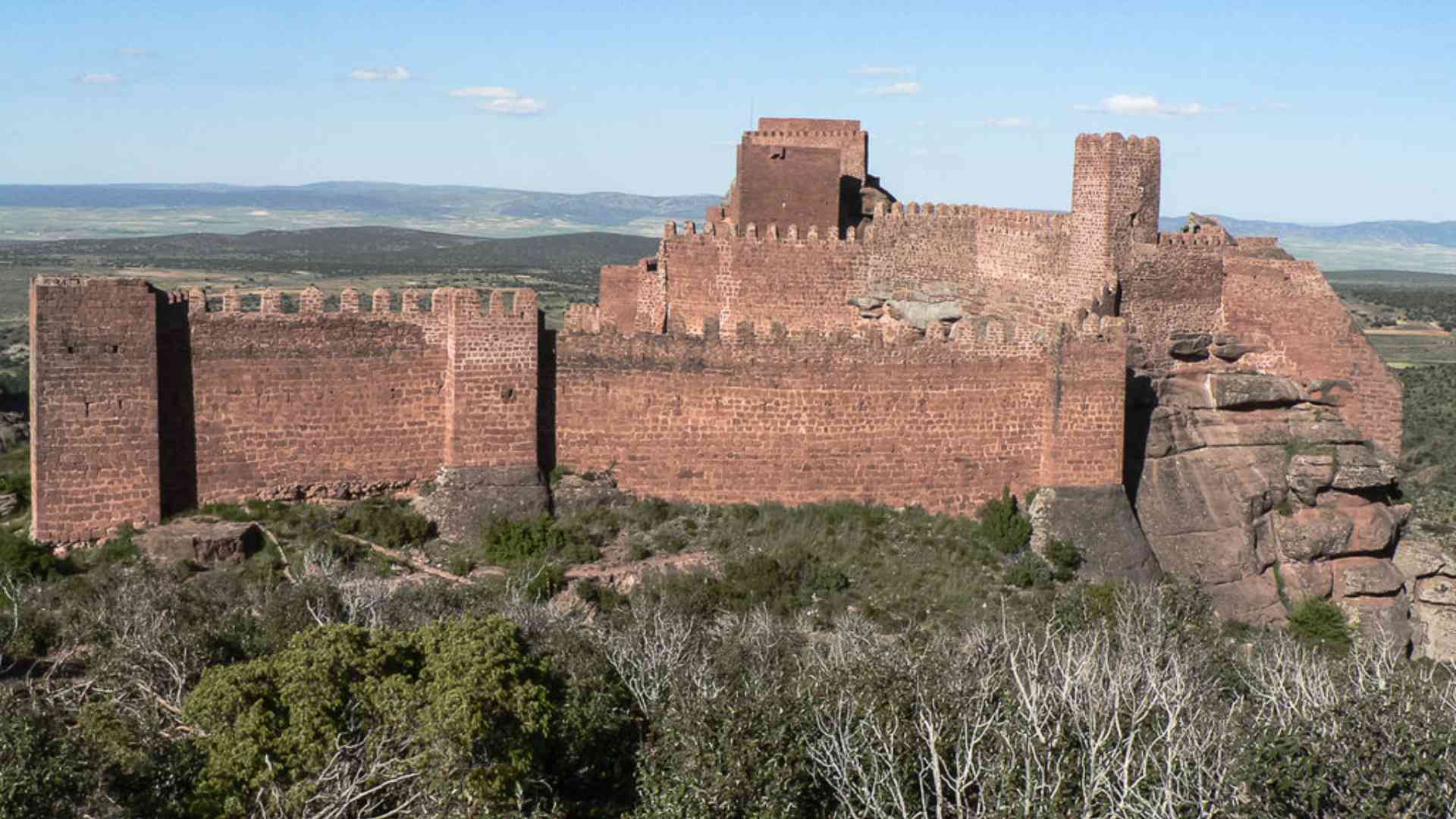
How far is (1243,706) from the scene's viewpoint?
17641mm

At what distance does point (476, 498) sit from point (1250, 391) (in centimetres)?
1300

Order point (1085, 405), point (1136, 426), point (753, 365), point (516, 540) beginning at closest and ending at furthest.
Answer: point (516, 540) → point (753, 365) → point (1085, 405) → point (1136, 426)

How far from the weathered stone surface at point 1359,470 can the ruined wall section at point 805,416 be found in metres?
5.76

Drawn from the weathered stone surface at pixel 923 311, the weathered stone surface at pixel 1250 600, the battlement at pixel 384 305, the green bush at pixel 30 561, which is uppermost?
the battlement at pixel 384 305

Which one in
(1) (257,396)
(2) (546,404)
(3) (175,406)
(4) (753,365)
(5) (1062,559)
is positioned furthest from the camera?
(4) (753,365)

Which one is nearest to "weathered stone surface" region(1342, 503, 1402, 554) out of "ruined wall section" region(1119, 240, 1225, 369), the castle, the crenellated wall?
the castle

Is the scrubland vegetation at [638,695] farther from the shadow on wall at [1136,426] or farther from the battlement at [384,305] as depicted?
the shadow on wall at [1136,426]

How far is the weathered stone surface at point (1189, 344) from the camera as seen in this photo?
2878 centimetres

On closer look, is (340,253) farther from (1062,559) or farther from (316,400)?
(1062,559)

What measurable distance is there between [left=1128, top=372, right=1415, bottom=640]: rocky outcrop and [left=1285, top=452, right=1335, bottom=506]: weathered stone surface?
0.06 ft

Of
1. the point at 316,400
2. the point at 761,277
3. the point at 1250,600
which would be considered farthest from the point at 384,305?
the point at 1250,600

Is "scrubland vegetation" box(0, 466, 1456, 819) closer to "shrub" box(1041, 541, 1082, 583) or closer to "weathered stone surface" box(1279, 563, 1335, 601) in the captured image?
"shrub" box(1041, 541, 1082, 583)

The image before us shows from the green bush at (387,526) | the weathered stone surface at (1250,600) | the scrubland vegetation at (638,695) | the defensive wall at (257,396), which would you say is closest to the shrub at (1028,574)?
the scrubland vegetation at (638,695)

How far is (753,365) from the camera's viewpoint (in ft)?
82.1
